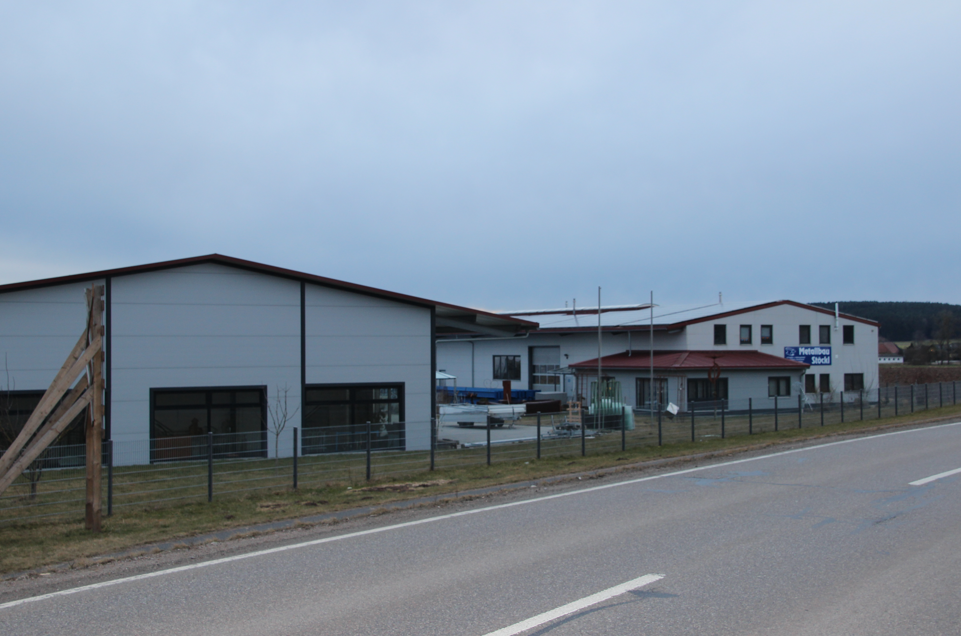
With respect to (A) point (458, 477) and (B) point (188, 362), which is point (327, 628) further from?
(B) point (188, 362)

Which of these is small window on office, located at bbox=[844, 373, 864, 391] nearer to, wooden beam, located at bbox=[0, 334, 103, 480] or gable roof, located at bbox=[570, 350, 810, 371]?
gable roof, located at bbox=[570, 350, 810, 371]

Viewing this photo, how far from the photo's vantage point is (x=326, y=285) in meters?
22.5

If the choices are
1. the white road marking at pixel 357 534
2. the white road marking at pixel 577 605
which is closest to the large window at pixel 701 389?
the white road marking at pixel 357 534

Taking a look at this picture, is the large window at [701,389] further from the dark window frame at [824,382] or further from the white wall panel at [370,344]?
the white wall panel at [370,344]

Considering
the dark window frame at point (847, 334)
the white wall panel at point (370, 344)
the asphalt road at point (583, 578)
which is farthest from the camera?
the dark window frame at point (847, 334)

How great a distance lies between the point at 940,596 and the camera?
267 inches

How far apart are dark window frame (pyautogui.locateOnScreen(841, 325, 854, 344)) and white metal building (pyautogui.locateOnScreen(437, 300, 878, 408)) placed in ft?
0.21

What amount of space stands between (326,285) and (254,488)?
31.0ft

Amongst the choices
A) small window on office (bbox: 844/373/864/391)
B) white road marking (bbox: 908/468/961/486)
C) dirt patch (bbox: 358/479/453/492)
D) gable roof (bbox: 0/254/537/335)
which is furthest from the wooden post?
small window on office (bbox: 844/373/864/391)

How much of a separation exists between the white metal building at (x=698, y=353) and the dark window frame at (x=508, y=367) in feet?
0.22

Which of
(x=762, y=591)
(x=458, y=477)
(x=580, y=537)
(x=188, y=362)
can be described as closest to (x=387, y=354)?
(x=188, y=362)

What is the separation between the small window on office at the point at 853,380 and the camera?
161 feet

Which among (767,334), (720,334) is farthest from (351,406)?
(767,334)

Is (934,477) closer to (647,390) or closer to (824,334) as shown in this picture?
(647,390)
